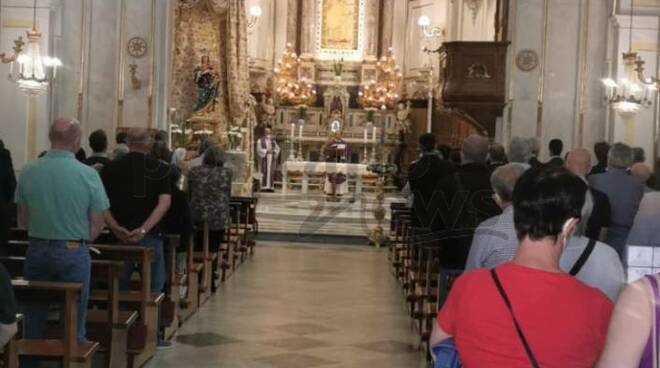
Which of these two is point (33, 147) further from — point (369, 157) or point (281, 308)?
point (369, 157)

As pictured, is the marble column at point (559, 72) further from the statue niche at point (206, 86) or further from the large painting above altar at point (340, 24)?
the large painting above altar at point (340, 24)

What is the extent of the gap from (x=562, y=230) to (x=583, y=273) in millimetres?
1046

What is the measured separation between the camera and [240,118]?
21.0m

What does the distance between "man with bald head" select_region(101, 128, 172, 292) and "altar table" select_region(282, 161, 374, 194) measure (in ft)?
46.9

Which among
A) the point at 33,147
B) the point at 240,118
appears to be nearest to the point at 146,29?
the point at 33,147

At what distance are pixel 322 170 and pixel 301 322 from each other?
44.0 feet

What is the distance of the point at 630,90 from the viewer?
14.9 meters

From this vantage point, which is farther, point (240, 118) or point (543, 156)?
point (240, 118)

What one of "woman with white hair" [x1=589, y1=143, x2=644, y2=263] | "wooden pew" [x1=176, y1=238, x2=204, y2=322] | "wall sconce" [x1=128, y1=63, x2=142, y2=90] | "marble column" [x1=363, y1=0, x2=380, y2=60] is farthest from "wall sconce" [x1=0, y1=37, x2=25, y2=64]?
"marble column" [x1=363, y1=0, x2=380, y2=60]

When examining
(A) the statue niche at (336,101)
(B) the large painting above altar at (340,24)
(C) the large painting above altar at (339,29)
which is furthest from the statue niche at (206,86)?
(B) the large painting above altar at (340,24)

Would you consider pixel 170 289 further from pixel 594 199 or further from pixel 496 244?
pixel 496 244

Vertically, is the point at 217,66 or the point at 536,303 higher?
the point at 217,66

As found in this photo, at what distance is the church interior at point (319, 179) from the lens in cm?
389

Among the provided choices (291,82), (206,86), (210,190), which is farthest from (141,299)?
(291,82)
